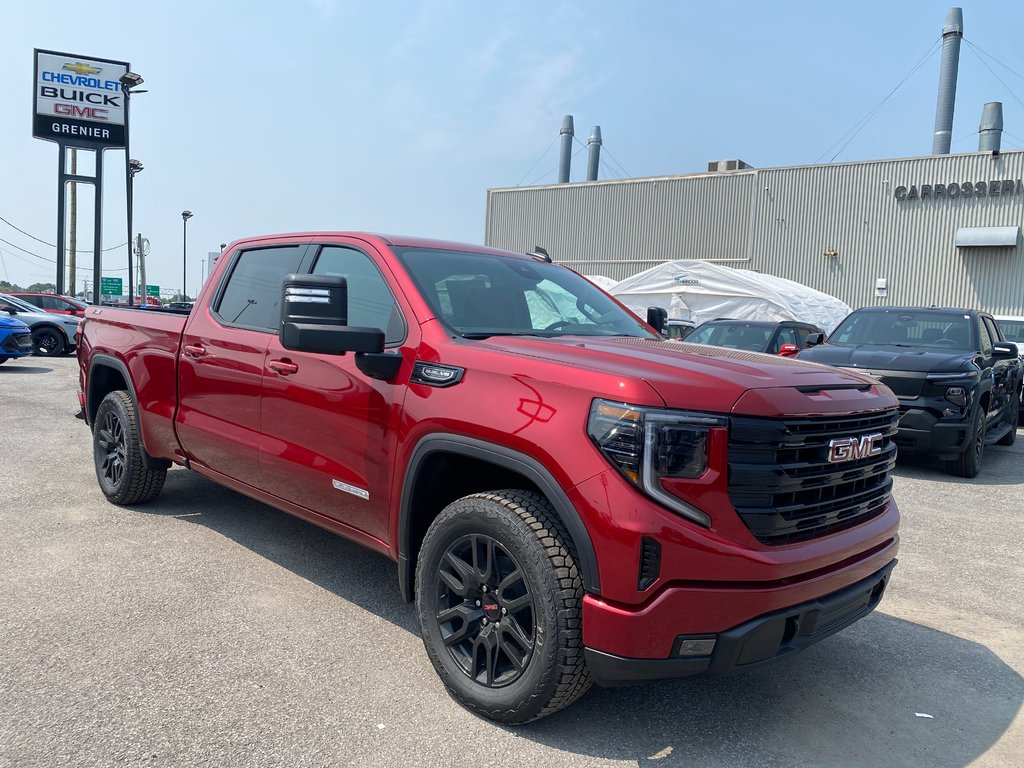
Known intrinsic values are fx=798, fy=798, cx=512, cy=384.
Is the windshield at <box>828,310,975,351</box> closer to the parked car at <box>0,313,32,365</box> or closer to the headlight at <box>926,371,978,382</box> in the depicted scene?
the headlight at <box>926,371,978,382</box>

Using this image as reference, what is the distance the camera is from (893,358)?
806 cm

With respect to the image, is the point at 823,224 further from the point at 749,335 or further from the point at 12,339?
the point at 12,339

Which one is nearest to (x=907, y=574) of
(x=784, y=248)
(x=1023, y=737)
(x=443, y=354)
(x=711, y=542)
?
(x=1023, y=737)

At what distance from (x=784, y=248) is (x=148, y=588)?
27803 mm

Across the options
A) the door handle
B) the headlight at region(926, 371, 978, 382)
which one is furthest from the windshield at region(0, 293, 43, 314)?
the headlight at region(926, 371, 978, 382)

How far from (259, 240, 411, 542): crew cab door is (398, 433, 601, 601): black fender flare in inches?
6.3

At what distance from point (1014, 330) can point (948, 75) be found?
2459 cm

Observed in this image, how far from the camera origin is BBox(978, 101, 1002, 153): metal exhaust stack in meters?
29.8

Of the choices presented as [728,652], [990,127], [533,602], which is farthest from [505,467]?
[990,127]

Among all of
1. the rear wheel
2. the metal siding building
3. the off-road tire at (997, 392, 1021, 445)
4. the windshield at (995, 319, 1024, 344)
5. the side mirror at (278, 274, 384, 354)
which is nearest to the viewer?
the side mirror at (278, 274, 384, 354)

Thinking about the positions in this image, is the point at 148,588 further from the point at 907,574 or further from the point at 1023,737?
the point at 907,574

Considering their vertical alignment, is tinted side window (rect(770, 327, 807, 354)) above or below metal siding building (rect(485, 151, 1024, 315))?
below

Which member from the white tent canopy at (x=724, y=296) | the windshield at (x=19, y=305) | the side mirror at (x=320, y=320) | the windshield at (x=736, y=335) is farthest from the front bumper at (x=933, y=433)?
the windshield at (x=19, y=305)

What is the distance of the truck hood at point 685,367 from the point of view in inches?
100
